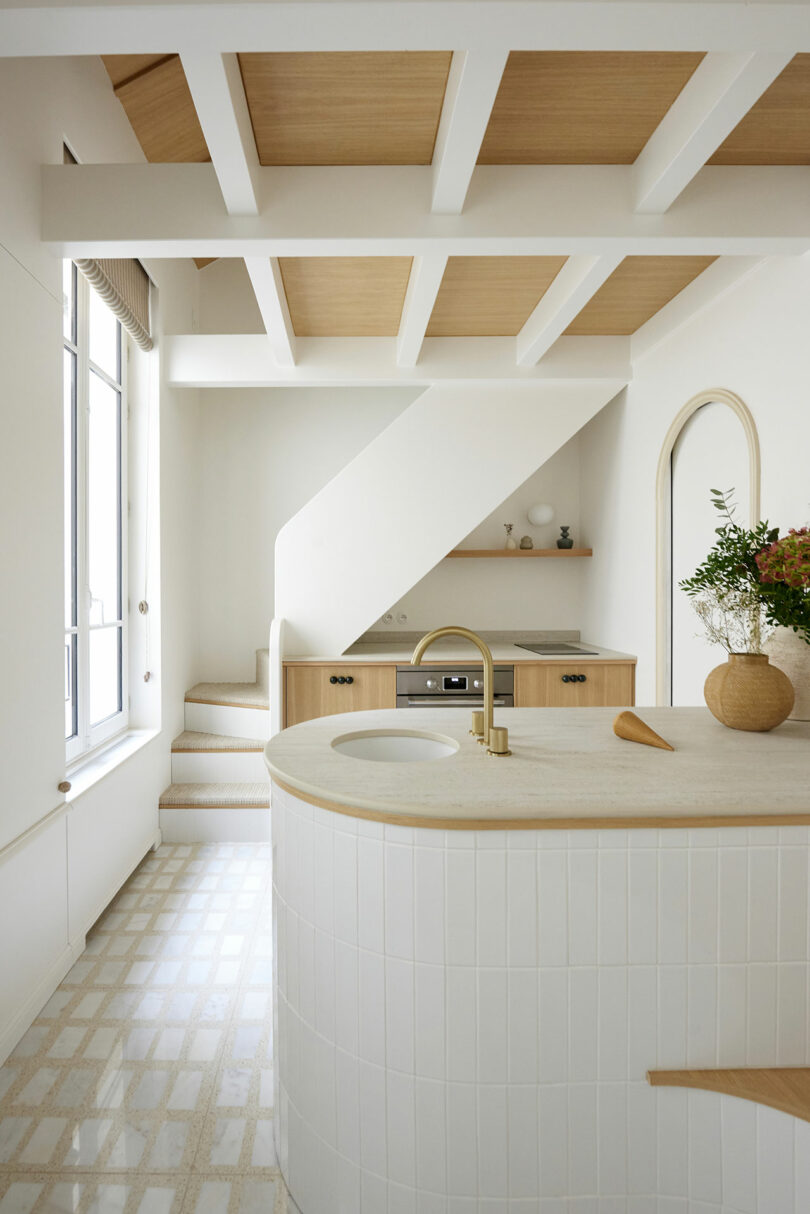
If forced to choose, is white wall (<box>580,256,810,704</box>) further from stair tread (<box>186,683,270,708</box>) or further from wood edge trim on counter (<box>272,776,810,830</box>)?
stair tread (<box>186,683,270,708</box>)

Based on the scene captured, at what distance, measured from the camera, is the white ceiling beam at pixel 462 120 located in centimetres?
158

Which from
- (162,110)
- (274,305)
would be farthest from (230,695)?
(162,110)

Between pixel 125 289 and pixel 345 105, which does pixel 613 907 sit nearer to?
pixel 345 105

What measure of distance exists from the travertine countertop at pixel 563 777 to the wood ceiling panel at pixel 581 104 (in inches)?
63.1

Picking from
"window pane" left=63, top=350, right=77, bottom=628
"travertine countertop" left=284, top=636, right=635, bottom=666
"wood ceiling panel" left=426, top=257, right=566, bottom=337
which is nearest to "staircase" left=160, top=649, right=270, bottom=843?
"travertine countertop" left=284, top=636, right=635, bottom=666

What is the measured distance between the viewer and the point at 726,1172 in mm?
1332

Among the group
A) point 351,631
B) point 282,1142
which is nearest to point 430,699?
point 351,631

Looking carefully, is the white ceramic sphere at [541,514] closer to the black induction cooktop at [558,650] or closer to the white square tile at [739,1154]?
the black induction cooktop at [558,650]

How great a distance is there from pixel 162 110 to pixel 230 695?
114 inches

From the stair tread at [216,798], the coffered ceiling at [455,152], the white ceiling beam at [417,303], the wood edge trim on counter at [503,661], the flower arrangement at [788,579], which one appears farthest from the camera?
the wood edge trim on counter at [503,661]

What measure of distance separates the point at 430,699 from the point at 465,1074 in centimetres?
262

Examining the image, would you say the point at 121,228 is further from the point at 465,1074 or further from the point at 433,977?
the point at 465,1074

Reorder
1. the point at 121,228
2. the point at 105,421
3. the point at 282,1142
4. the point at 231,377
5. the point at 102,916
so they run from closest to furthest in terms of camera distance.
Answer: the point at 282,1142, the point at 121,228, the point at 102,916, the point at 105,421, the point at 231,377

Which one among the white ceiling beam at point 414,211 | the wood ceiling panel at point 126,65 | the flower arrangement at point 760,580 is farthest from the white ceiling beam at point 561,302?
the wood ceiling panel at point 126,65
